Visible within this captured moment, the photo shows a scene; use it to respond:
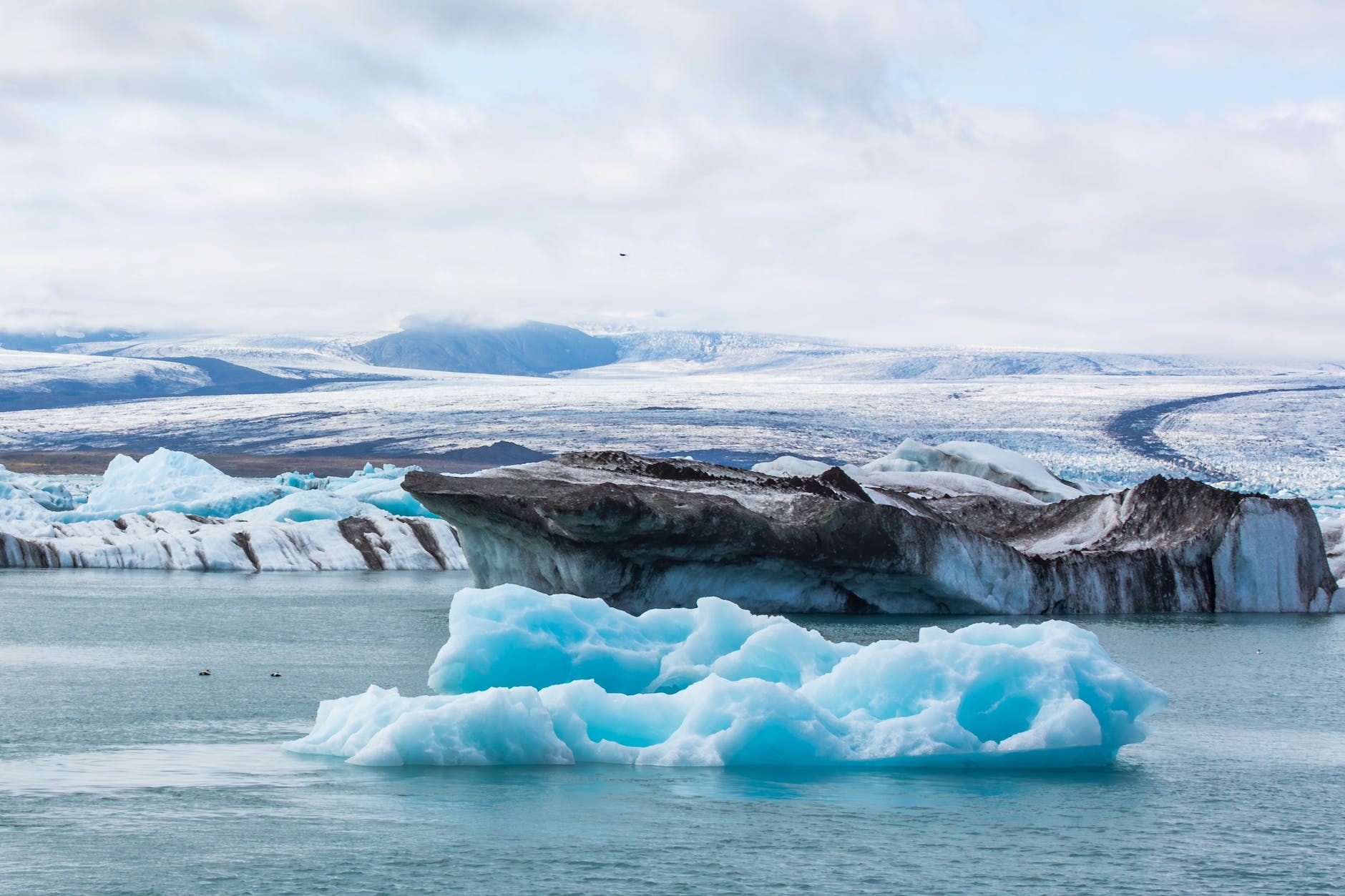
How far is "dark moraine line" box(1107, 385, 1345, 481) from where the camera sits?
58.0 metres

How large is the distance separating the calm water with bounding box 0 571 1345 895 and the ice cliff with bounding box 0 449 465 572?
16124 millimetres

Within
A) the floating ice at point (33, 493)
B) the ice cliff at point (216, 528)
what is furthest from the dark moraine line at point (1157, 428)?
the floating ice at point (33, 493)

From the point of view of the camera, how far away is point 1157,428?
6775cm

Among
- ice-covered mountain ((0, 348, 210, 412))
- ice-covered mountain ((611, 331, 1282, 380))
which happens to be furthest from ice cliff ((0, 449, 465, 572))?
ice-covered mountain ((0, 348, 210, 412))

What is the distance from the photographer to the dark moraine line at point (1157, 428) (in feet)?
190

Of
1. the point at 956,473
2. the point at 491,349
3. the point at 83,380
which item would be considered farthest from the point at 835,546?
the point at 491,349

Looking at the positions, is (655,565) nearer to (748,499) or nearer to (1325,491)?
(748,499)

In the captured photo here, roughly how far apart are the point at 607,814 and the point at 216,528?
76.3 feet

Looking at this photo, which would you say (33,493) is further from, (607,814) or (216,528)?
→ (607,814)

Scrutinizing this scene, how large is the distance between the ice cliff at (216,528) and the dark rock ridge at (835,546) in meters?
9.17

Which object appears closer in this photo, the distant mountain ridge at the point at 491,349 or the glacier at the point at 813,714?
the glacier at the point at 813,714

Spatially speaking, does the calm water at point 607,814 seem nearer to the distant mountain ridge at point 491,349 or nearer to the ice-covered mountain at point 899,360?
the ice-covered mountain at point 899,360

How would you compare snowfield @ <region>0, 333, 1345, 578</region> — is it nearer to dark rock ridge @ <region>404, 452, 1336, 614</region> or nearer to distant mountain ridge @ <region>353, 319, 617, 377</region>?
dark rock ridge @ <region>404, 452, 1336, 614</region>

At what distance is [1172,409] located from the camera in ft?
243
